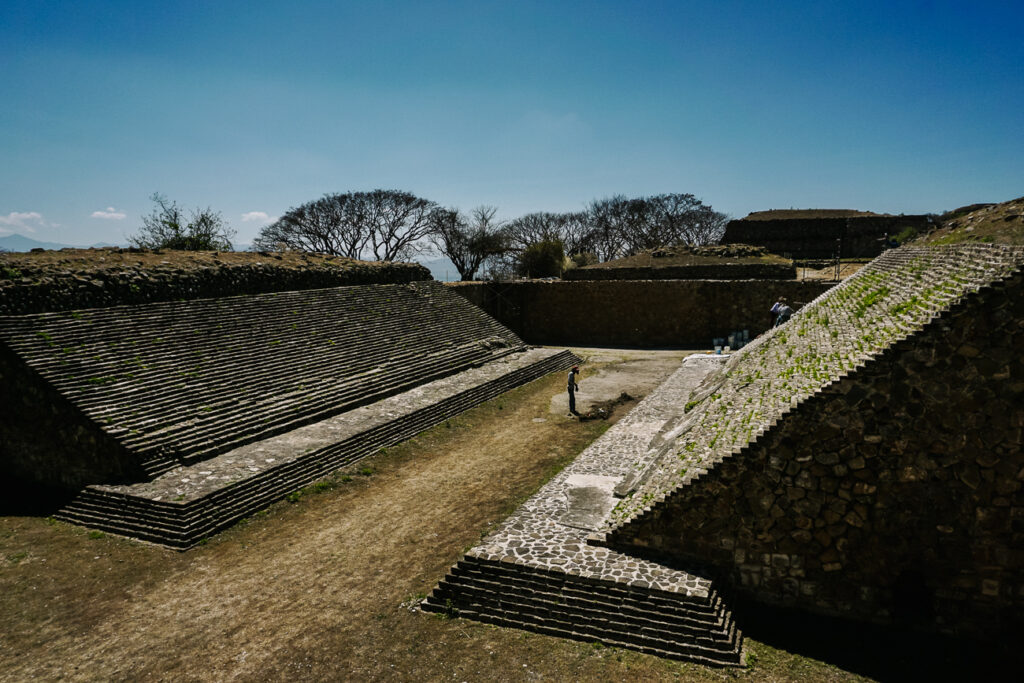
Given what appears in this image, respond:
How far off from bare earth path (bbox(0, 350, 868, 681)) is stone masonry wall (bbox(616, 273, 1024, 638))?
3.79 ft

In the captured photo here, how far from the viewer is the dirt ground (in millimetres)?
5832

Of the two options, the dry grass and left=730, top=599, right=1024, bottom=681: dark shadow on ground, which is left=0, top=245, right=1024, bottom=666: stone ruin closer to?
left=730, top=599, right=1024, bottom=681: dark shadow on ground

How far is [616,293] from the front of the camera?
81.2ft

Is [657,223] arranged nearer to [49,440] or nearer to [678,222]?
[678,222]

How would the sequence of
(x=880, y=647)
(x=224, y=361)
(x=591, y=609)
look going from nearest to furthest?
(x=880, y=647), (x=591, y=609), (x=224, y=361)

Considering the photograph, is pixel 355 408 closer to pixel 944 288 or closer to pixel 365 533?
pixel 365 533

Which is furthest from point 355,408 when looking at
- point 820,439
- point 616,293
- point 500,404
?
point 616,293

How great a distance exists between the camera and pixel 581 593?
6.38 meters

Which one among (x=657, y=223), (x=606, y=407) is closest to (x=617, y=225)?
(x=657, y=223)

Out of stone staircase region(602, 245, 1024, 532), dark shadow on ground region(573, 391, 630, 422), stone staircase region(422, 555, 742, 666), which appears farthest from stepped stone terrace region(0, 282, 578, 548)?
stone staircase region(602, 245, 1024, 532)

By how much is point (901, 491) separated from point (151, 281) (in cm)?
1555

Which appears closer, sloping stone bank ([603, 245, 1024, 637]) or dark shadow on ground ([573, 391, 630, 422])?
sloping stone bank ([603, 245, 1024, 637])

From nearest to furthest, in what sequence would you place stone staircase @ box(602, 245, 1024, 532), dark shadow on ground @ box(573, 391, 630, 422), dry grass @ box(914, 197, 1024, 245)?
stone staircase @ box(602, 245, 1024, 532)
dry grass @ box(914, 197, 1024, 245)
dark shadow on ground @ box(573, 391, 630, 422)

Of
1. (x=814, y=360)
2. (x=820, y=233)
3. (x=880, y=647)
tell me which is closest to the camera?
(x=880, y=647)
